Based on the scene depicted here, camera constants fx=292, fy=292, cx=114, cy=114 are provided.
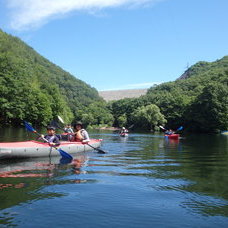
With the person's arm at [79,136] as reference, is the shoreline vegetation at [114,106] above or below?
above

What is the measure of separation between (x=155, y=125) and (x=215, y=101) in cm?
1818

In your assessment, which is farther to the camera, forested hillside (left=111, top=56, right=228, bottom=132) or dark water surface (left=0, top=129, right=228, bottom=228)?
forested hillside (left=111, top=56, right=228, bottom=132)

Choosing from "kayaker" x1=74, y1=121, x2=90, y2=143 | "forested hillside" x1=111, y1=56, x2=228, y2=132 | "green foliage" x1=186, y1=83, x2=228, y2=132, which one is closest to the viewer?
"kayaker" x1=74, y1=121, x2=90, y2=143

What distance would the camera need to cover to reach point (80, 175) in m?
9.50

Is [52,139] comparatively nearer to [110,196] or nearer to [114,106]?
[110,196]

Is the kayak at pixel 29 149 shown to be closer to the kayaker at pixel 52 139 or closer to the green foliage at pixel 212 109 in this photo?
the kayaker at pixel 52 139

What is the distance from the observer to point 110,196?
23.3ft

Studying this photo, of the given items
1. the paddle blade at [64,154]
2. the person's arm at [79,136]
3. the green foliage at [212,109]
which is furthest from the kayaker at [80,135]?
the green foliage at [212,109]

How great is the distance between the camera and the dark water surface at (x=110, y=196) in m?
5.51

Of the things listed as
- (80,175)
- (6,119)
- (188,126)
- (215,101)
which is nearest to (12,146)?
(80,175)

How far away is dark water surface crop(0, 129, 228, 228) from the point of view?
5.51 metres

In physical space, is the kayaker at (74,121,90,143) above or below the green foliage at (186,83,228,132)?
below

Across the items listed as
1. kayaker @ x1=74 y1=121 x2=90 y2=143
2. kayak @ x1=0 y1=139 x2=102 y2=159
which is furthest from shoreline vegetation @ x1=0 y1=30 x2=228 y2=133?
kayak @ x1=0 y1=139 x2=102 y2=159

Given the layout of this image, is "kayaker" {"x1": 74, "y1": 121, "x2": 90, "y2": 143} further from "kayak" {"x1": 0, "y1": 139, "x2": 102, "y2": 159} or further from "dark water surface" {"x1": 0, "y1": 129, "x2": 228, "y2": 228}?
"dark water surface" {"x1": 0, "y1": 129, "x2": 228, "y2": 228}
